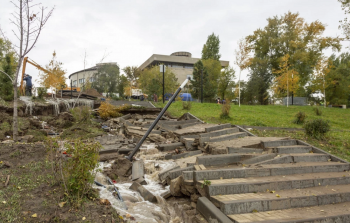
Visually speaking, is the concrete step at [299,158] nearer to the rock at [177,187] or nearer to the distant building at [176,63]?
the rock at [177,187]

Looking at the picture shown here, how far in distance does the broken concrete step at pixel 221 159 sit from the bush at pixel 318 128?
13.8ft

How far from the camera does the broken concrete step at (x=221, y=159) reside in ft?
20.2

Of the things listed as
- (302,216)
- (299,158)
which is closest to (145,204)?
(302,216)

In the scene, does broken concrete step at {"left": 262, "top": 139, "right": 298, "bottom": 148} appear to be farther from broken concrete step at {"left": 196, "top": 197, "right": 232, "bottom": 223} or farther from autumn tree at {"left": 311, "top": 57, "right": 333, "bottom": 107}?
autumn tree at {"left": 311, "top": 57, "right": 333, "bottom": 107}

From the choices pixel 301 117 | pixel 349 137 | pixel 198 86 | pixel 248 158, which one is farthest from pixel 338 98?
pixel 248 158

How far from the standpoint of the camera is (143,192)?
224 inches

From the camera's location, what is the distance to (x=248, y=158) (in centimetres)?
653

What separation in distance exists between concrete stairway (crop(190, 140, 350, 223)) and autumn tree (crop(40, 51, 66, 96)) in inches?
930

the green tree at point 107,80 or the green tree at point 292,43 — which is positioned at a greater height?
the green tree at point 292,43

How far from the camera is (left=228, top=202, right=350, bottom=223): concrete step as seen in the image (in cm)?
380

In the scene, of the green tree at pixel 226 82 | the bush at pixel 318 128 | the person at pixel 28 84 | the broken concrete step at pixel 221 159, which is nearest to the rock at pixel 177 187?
the broken concrete step at pixel 221 159

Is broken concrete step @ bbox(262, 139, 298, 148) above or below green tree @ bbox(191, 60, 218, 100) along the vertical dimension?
below

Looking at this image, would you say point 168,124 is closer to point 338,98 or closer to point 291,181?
point 291,181

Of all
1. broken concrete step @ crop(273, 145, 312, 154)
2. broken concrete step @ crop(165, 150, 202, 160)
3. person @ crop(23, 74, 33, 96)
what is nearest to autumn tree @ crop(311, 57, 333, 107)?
broken concrete step @ crop(273, 145, 312, 154)
